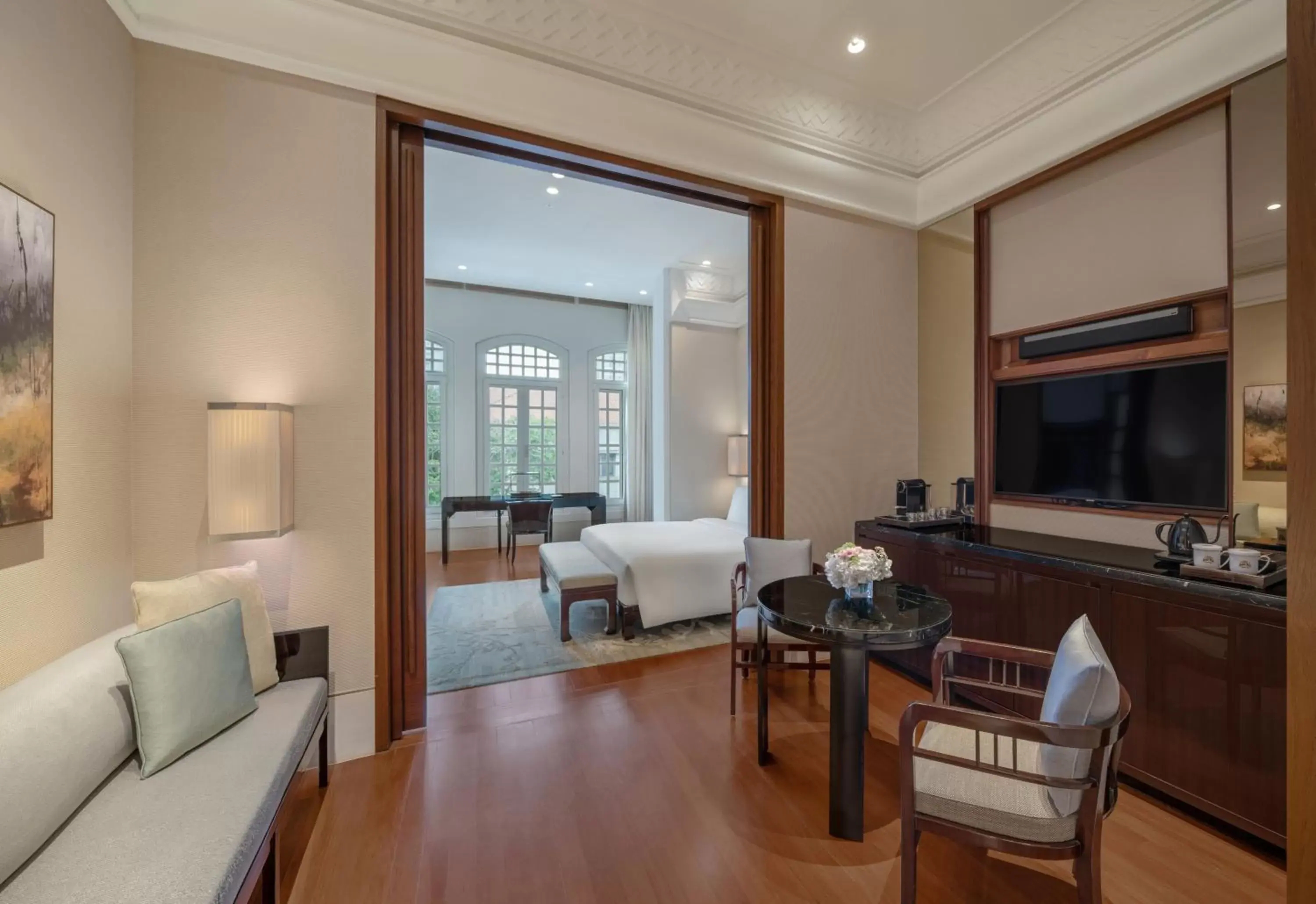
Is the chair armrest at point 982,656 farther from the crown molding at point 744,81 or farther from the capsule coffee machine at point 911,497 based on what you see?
the crown molding at point 744,81

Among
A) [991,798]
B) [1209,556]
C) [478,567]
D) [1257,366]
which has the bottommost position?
[478,567]

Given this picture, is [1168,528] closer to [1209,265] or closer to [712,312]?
[1209,265]

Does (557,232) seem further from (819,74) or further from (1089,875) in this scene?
(1089,875)

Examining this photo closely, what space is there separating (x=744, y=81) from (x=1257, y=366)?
2945 millimetres

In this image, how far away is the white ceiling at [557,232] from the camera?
4.07m

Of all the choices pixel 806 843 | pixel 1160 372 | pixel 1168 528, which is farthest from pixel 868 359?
pixel 806 843

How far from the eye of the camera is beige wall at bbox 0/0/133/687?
1.46 meters

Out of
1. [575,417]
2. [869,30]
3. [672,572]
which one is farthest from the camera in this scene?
[575,417]

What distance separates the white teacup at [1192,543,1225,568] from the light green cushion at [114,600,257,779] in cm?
349

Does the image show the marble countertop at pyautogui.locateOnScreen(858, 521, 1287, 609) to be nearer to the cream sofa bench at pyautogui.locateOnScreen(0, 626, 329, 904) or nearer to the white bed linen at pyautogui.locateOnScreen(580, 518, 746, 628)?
the white bed linen at pyautogui.locateOnScreen(580, 518, 746, 628)

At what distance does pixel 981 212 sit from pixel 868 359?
1151 mm

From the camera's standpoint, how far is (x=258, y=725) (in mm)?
1634

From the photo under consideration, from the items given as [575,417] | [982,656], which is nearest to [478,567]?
[575,417]

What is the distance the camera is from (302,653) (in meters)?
2.06
